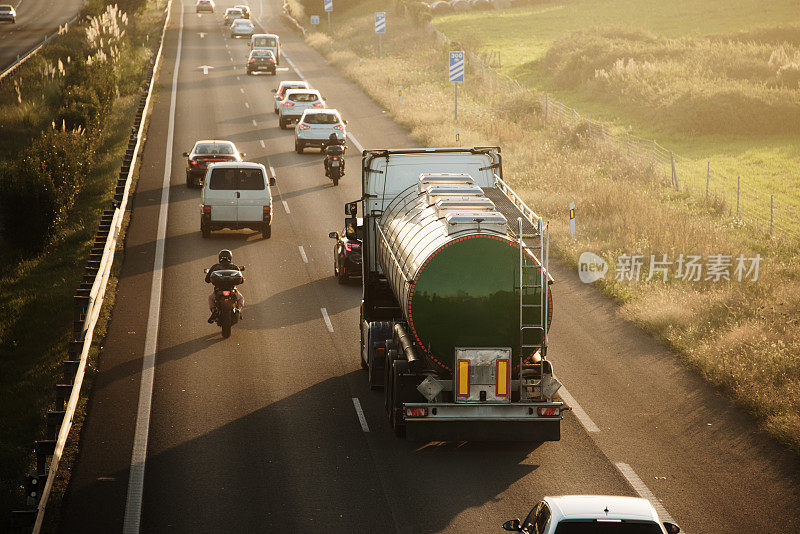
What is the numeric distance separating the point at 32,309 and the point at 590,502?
16.5m

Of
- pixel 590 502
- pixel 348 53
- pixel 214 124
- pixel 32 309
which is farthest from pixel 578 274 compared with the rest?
pixel 348 53

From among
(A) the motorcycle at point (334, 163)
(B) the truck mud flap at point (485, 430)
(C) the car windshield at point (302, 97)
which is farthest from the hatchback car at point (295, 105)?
(B) the truck mud flap at point (485, 430)

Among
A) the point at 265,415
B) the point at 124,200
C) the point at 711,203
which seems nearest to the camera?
the point at 265,415

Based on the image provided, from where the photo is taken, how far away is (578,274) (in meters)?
25.3

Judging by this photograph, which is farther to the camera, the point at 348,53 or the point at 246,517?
the point at 348,53

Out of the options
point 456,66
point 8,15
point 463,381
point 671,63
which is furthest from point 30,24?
point 463,381

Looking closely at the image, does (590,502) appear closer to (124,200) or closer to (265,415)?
(265,415)

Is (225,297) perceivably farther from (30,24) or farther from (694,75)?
(30,24)

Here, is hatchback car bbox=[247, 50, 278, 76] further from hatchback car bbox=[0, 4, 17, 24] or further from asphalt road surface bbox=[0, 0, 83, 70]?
hatchback car bbox=[0, 4, 17, 24]

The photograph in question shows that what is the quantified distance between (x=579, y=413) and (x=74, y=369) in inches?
319

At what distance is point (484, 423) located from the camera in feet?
44.3

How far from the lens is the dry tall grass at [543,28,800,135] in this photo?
46.9 m

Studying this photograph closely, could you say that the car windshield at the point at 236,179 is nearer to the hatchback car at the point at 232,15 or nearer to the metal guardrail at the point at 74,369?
the metal guardrail at the point at 74,369

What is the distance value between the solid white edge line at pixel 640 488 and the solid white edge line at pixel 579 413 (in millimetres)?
1468
